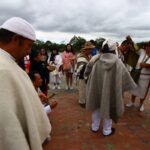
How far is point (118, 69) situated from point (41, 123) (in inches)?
137

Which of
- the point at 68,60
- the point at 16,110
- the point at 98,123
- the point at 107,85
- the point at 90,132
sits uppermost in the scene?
the point at 16,110

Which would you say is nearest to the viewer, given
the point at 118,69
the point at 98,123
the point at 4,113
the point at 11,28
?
the point at 4,113

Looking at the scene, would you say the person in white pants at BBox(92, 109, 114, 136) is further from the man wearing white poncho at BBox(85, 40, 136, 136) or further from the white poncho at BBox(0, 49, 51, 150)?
the white poncho at BBox(0, 49, 51, 150)

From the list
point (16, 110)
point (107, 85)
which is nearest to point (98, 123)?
point (107, 85)

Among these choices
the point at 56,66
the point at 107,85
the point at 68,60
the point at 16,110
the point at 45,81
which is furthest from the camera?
the point at 56,66

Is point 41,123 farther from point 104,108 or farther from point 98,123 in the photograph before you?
point 98,123

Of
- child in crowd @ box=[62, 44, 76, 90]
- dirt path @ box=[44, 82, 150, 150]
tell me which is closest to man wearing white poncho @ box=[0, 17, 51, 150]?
dirt path @ box=[44, 82, 150, 150]

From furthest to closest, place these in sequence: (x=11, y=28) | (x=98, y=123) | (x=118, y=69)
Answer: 1. (x=98, y=123)
2. (x=118, y=69)
3. (x=11, y=28)

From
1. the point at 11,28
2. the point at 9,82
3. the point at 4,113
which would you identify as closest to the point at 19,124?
the point at 4,113

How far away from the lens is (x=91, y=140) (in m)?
5.68

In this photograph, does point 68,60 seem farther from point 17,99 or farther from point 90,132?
point 17,99

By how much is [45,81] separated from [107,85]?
1479 mm

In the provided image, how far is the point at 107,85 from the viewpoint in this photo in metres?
5.68

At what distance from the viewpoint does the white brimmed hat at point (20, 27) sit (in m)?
2.23
